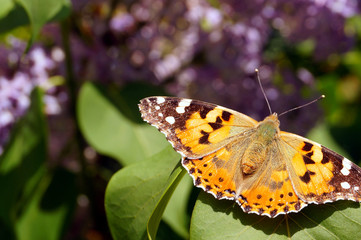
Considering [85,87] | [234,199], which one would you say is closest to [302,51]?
[85,87]

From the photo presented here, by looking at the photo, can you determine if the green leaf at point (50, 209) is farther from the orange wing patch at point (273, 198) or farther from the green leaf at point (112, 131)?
the orange wing patch at point (273, 198)

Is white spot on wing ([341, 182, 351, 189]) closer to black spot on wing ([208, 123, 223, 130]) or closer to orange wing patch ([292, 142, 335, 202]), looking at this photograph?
orange wing patch ([292, 142, 335, 202])

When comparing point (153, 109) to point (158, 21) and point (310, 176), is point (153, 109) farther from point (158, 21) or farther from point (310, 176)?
point (158, 21)

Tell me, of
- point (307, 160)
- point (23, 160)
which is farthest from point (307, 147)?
point (23, 160)

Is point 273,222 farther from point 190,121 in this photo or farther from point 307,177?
point 190,121

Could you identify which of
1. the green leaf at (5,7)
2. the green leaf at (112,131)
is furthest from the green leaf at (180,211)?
the green leaf at (5,7)

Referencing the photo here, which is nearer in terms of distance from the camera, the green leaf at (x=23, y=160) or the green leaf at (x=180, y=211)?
the green leaf at (x=180, y=211)
